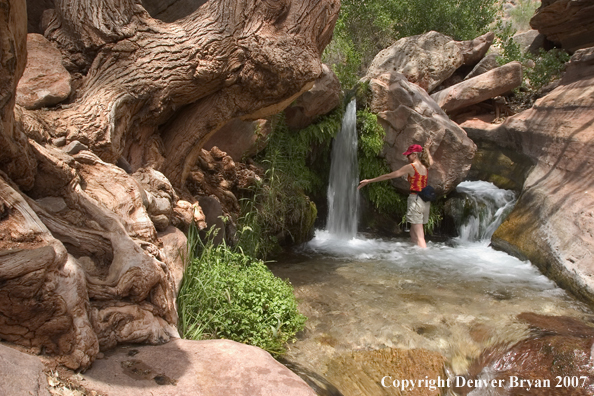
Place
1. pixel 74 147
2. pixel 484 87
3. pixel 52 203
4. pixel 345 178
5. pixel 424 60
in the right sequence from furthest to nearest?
pixel 424 60 < pixel 484 87 < pixel 345 178 < pixel 74 147 < pixel 52 203

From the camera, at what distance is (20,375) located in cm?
189

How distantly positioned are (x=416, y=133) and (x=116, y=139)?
677cm

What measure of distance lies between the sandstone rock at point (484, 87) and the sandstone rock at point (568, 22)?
146 cm

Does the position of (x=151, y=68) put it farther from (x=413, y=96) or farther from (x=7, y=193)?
(x=413, y=96)

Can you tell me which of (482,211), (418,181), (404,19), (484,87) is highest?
(404,19)

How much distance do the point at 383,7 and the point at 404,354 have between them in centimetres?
1711

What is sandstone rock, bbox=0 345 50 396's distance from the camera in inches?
69.5

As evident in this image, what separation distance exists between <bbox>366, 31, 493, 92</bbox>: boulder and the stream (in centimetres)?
778

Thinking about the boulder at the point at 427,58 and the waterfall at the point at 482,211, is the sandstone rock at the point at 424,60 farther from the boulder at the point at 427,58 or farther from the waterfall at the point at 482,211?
the waterfall at the point at 482,211

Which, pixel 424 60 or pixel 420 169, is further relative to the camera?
pixel 424 60

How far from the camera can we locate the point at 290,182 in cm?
785

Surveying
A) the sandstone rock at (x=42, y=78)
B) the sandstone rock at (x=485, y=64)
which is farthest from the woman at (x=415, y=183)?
the sandstone rock at (x=485, y=64)

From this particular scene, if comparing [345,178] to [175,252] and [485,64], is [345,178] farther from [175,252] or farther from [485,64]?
[485,64]

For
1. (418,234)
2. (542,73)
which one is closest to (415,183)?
(418,234)
